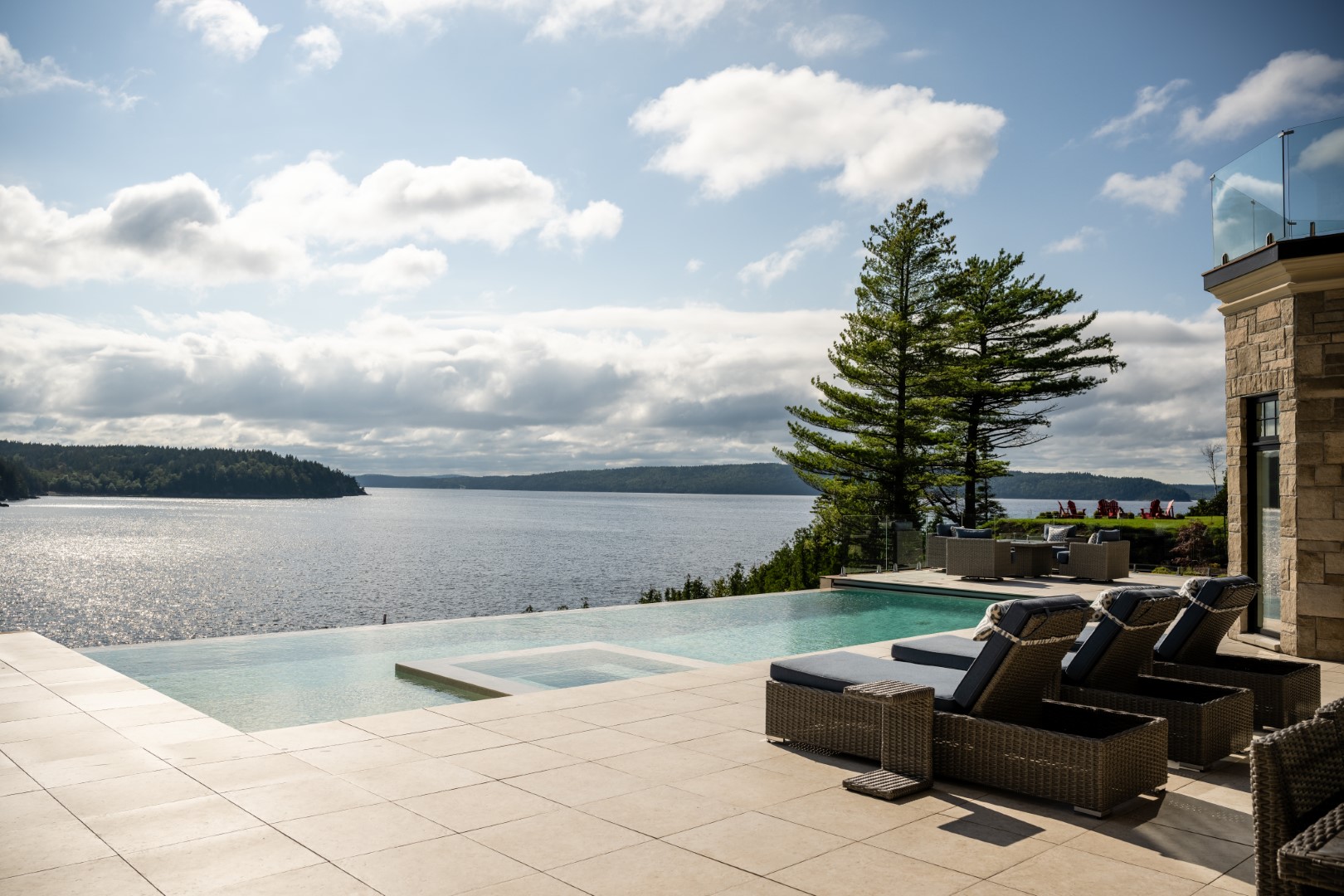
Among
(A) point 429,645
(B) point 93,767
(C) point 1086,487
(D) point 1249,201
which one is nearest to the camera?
(B) point 93,767

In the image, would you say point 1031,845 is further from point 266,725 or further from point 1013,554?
point 1013,554

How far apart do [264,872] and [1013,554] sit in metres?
12.7

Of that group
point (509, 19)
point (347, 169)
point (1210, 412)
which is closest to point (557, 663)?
point (509, 19)

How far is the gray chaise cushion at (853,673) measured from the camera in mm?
4312

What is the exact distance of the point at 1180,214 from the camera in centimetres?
1353

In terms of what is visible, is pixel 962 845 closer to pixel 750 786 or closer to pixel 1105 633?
pixel 750 786

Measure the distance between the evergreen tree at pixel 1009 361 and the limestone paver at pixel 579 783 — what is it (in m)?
21.8

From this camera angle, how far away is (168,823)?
338cm

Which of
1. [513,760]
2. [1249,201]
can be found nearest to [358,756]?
[513,760]

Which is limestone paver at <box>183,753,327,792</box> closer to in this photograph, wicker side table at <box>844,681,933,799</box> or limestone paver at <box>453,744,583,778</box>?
limestone paver at <box>453,744,583,778</box>

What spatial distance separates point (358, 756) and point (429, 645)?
3778 millimetres

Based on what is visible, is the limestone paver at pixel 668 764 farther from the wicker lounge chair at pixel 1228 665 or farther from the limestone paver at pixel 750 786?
the wicker lounge chair at pixel 1228 665

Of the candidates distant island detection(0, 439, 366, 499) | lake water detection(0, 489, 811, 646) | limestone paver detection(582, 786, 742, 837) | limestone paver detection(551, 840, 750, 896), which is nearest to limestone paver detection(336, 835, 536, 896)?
limestone paver detection(551, 840, 750, 896)

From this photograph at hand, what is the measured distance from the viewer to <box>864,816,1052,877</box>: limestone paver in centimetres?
309
